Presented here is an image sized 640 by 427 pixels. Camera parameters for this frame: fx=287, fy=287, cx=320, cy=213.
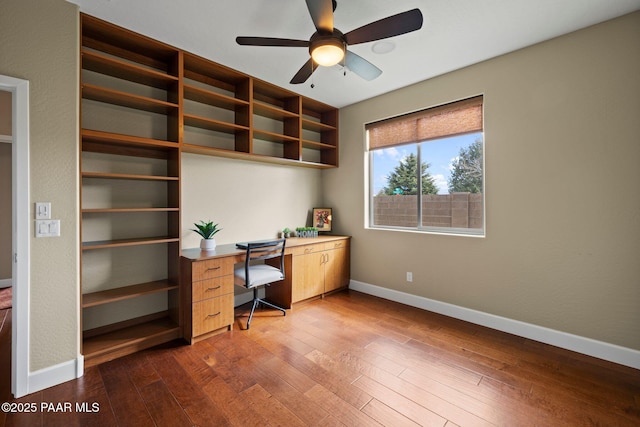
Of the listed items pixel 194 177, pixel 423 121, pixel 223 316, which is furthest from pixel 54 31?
pixel 423 121

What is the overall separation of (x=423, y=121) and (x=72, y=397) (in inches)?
159

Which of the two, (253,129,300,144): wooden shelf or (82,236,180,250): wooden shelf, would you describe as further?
(253,129,300,144): wooden shelf

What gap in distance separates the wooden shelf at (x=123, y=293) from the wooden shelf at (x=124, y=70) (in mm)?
1953

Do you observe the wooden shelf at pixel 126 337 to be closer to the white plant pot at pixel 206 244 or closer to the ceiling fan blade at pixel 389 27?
the white plant pot at pixel 206 244

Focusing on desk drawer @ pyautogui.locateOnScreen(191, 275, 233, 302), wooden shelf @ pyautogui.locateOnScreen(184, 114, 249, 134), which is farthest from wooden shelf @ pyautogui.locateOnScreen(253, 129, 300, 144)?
desk drawer @ pyautogui.locateOnScreen(191, 275, 233, 302)

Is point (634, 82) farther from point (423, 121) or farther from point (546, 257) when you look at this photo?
point (423, 121)

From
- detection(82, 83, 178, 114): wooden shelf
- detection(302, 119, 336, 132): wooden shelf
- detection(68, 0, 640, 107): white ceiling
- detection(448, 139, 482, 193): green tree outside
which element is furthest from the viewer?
detection(302, 119, 336, 132): wooden shelf

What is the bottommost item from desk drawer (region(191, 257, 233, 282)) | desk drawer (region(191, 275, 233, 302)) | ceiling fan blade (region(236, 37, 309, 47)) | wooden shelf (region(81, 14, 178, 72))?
desk drawer (region(191, 275, 233, 302))

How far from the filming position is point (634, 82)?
2221mm

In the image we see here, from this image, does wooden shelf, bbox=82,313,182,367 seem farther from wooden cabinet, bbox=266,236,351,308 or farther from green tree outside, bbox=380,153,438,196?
green tree outside, bbox=380,153,438,196

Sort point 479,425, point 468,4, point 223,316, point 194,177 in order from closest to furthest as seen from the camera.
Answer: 1. point 479,425
2. point 468,4
3. point 223,316
4. point 194,177

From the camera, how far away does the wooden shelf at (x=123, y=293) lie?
2357mm

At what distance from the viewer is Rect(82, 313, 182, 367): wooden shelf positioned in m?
2.32

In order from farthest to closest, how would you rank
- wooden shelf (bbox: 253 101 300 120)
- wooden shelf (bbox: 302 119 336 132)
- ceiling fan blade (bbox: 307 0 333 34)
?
wooden shelf (bbox: 302 119 336 132) < wooden shelf (bbox: 253 101 300 120) < ceiling fan blade (bbox: 307 0 333 34)
